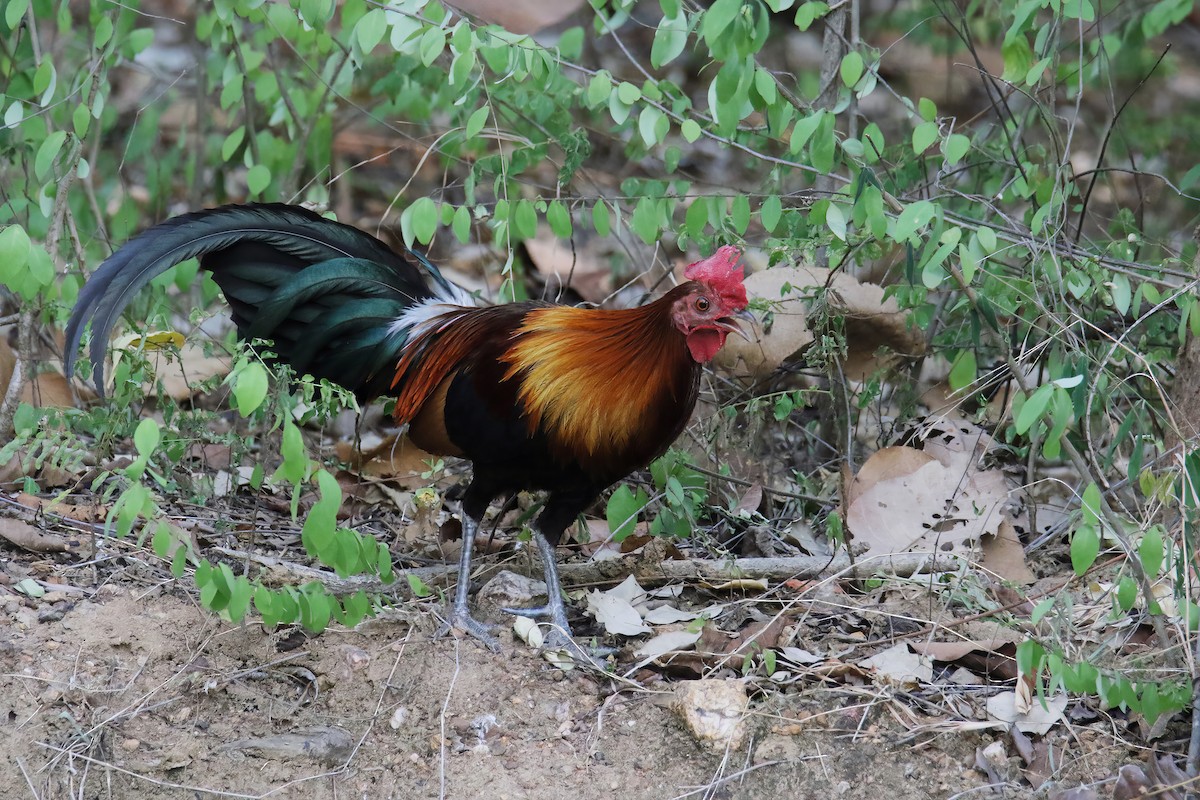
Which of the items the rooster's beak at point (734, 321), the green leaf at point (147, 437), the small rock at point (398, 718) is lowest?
the small rock at point (398, 718)

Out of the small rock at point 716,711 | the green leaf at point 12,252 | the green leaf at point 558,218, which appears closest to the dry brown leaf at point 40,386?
the green leaf at point 12,252

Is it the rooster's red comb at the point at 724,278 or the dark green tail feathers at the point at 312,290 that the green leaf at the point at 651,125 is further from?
the dark green tail feathers at the point at 312,290

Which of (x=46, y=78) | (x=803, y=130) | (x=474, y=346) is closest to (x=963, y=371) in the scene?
(x=803, y=130)

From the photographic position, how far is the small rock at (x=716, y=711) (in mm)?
3674

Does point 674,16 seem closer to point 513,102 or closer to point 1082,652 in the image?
point 513,102

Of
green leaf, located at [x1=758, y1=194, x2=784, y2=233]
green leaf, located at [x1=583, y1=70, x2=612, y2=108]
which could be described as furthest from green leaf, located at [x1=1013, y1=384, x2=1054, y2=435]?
green leaf, located at [x1=583, y1=70, x2=612, y2=108]

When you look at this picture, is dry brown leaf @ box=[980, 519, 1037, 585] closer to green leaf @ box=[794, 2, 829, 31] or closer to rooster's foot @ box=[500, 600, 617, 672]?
rooster's foot @ box=[500, 600, 617, 672]

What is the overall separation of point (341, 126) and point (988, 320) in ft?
14.9

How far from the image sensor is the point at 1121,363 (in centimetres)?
486

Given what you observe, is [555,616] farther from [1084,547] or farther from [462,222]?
[1084,547]

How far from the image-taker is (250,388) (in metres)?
2.76

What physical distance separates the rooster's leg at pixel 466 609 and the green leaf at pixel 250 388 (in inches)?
64.3

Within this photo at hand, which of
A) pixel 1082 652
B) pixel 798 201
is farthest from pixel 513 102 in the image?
pixel 1082 652

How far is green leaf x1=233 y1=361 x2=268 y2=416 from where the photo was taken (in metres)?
2.74
